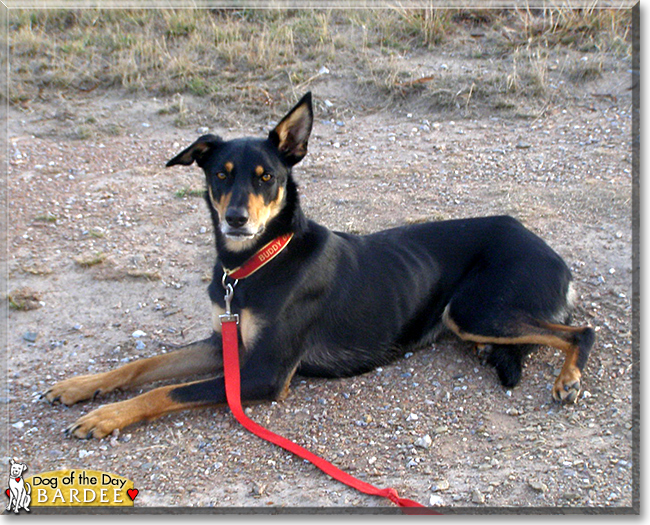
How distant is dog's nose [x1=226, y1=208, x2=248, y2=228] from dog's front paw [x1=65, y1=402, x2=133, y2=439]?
1227 mm

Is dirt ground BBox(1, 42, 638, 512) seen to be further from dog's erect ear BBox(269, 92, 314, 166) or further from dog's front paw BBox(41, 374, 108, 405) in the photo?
dog's erect ear BBox(269, 92, 314, 166)

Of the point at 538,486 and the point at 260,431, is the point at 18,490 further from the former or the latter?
the point at 538,486

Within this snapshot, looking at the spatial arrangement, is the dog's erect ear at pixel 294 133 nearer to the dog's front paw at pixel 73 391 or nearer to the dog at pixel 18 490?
the dog's front paw at pixel 73 391

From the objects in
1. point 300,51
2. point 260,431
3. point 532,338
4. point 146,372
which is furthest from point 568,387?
point 300,51

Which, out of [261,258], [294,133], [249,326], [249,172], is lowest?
[249,326]

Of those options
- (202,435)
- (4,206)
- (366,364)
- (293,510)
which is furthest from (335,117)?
(293,510)

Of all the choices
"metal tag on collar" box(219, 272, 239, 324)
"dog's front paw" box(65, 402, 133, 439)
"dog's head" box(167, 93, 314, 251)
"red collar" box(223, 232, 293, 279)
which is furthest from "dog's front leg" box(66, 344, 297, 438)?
"dog's head" box(167, 93, 314, 251)

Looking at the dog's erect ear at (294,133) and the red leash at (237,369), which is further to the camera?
the dog's erect ear at (294,133)

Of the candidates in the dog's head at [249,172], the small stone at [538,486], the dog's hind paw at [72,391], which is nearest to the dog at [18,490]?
the dog's hind paw at [72,391]

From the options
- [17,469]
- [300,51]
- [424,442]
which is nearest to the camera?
[17,469]

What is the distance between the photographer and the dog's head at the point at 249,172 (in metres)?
3.82

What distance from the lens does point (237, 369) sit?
3.95 m

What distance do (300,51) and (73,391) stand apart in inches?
258

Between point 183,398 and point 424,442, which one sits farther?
point 183,398
